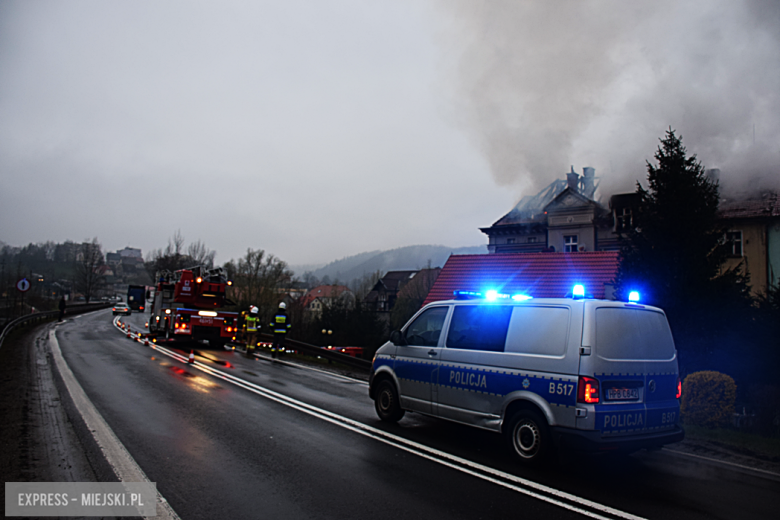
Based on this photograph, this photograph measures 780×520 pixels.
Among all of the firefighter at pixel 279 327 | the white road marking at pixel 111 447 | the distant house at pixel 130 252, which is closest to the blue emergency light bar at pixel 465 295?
the white road marking at pixel 111 447

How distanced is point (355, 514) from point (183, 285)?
17891mm

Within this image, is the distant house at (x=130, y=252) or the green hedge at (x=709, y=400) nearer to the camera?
the green hedge at (x=709, y=400)

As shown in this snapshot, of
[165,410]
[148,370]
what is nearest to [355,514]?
[165,410]

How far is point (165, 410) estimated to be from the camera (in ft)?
26.5

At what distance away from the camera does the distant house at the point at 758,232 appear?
26.6 m

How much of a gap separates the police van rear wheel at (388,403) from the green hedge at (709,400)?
15.3 ft

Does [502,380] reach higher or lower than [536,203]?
lower

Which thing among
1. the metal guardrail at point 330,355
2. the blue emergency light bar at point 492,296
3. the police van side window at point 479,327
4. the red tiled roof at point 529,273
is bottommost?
the metal guardrail at point 330,355

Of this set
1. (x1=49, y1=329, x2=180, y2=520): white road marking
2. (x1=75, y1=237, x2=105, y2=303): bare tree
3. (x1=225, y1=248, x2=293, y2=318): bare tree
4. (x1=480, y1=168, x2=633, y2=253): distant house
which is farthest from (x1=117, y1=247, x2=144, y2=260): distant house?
(x1=49, y1=329, x2=180, y2=520): white road marking

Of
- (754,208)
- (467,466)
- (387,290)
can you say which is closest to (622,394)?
(467,466)

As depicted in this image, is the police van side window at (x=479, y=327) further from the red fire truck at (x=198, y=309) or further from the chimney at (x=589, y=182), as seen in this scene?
the chimney at (x=589, y=182)

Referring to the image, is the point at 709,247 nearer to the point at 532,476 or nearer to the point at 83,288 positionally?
the point at 532,476

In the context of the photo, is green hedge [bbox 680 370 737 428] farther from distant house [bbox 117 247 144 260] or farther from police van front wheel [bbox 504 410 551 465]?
distant house [bbox 117 247 144 260]

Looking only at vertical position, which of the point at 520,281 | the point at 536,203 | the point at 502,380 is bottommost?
the point at 502,380
